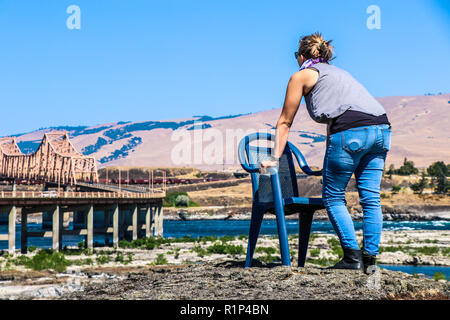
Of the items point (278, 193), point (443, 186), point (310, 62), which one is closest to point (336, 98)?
point (310, 62)

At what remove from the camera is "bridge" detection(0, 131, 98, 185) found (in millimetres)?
113875

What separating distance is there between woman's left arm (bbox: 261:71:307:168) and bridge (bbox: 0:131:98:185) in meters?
98.8

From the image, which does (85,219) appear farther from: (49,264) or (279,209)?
(279,209)

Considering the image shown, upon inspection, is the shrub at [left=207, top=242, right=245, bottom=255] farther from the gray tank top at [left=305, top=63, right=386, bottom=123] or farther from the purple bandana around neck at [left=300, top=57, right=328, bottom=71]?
the gray tank top at [left=305, top=63, right=386, bottom=123]

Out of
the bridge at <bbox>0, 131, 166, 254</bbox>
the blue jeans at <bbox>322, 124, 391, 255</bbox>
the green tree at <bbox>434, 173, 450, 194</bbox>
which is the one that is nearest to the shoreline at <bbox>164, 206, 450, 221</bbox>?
the green tree at <bbox>434, 173, 450, 194</bbox>

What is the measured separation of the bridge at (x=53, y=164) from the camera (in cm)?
11388

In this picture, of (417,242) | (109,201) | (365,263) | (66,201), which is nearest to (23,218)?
(66,201)

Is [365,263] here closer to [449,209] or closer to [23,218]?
[23,218]

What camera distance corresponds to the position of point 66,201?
153ft

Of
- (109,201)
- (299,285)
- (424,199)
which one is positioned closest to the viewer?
(299,285)

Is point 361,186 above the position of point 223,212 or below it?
above

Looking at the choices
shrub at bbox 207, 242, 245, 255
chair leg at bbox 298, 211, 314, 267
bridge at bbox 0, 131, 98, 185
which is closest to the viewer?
chair leg at bbox 298, 211, 314, 267

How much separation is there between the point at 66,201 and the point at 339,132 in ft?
137
